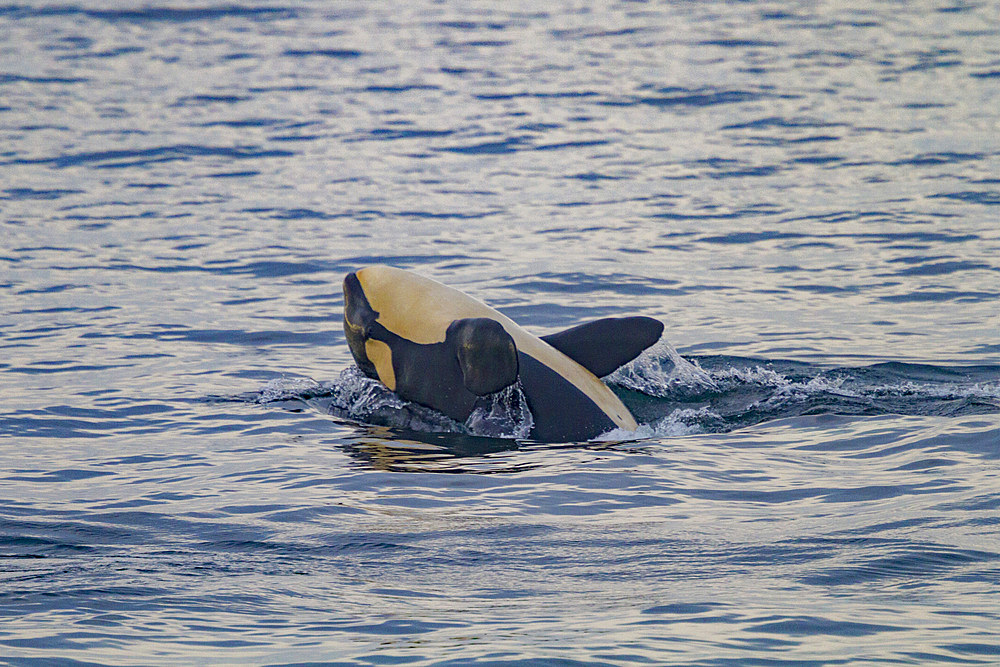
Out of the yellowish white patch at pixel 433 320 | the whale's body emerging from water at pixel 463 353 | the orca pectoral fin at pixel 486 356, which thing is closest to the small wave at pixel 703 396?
the whale's body emerging from water at pixel 463 353

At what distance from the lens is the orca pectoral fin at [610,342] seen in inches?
366

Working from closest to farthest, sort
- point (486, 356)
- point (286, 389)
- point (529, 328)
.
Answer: point (486, 356) < point (286, 389) < point (529, 328)

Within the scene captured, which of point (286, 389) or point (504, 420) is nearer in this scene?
point (504, 420)

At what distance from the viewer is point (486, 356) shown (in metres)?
8.44

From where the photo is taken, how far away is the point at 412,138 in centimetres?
2247

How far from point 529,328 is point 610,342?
11.8ft

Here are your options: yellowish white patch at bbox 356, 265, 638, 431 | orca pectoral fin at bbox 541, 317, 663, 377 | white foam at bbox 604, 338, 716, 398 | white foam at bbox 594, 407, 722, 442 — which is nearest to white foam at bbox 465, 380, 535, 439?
yellowish white patch at bbox 356, 265, 638, 431

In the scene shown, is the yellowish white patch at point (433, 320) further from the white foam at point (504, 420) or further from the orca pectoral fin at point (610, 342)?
the white foam at point (504, 420)

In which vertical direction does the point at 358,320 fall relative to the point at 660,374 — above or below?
above

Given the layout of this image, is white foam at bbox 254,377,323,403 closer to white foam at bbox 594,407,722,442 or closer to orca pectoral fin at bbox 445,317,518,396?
orca pectoral fin at bbox 445,317,518,396

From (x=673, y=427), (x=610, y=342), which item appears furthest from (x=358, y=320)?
(x=673, y=427)

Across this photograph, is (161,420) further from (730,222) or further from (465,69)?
(465,69)

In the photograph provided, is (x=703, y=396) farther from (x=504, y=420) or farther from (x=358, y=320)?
(x=358, y=320)

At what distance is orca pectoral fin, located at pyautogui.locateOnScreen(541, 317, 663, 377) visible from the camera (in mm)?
9289
